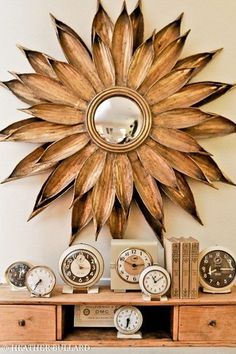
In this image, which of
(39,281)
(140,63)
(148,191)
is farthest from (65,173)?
(140,63)

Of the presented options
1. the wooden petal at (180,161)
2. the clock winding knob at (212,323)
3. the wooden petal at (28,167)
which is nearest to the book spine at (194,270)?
the clock winding knob at (212,323)

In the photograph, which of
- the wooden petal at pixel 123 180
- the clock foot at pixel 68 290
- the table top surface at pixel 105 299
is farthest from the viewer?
the wooden petal at pixel 123 180

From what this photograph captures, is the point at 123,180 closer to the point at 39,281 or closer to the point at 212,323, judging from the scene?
the point at 39,281

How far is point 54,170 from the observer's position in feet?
6.11

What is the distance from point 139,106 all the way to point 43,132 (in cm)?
43

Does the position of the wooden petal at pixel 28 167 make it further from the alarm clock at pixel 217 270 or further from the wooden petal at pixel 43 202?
the alarm clock at pixel 217 270

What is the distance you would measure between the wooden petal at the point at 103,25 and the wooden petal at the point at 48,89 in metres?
0.28

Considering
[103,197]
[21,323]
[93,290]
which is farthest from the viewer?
[103,197]

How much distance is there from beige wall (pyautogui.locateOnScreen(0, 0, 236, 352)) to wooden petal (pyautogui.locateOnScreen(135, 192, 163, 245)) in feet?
0.10

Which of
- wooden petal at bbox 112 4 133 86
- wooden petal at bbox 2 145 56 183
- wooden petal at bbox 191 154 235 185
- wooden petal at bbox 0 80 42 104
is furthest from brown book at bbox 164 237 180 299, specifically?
wooden petal at bbox 0 80 42 104

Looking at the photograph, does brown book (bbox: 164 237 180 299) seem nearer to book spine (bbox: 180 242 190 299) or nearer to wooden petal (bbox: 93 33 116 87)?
book spine (bbox: 180 242 190 299)

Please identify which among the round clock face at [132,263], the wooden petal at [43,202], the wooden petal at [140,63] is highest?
the wooden petal at [140,63]

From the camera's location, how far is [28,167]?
6.13 feet

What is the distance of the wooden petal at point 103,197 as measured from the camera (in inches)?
72.4
